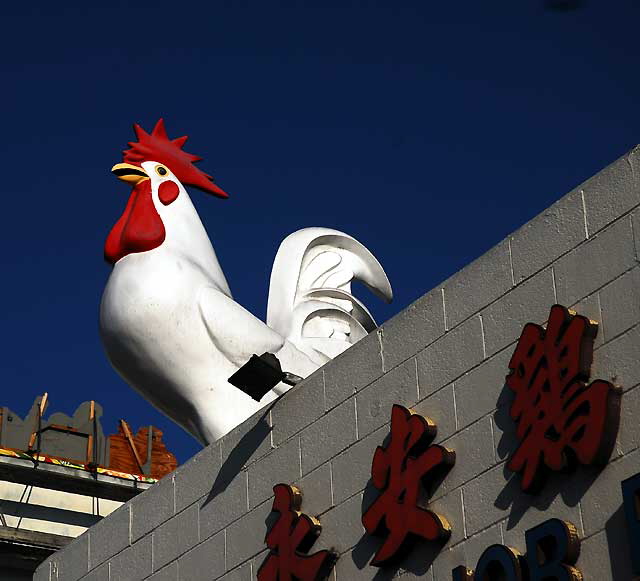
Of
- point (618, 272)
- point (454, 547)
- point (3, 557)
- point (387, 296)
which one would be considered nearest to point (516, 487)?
point (454, 547)

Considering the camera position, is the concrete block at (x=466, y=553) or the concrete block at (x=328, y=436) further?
the concrete block at (x=328, y=436)

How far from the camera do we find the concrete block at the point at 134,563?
946cm

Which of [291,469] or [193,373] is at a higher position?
[193,373]

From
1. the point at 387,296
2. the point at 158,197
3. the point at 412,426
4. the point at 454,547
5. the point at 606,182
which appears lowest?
the point at 454,547

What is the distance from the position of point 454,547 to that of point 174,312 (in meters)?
3.74

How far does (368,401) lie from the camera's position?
810cm

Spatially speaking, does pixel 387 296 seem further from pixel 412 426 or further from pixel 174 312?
pixel 412 426

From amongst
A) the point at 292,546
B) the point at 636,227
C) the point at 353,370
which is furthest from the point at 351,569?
the point at 636,227

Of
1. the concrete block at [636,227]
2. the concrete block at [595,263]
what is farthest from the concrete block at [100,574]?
the concrete block at [636,227]

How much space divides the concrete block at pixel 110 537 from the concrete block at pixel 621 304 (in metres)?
4.16

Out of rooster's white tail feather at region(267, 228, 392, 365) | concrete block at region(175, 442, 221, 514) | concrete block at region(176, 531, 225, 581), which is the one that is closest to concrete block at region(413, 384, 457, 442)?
concrete block at region(176, 531, 225, 581)

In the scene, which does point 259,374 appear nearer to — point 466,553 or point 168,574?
point 168,574

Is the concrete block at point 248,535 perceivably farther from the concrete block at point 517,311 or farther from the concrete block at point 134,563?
the concrete block at point 517,311

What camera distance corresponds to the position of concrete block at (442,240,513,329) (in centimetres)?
743
